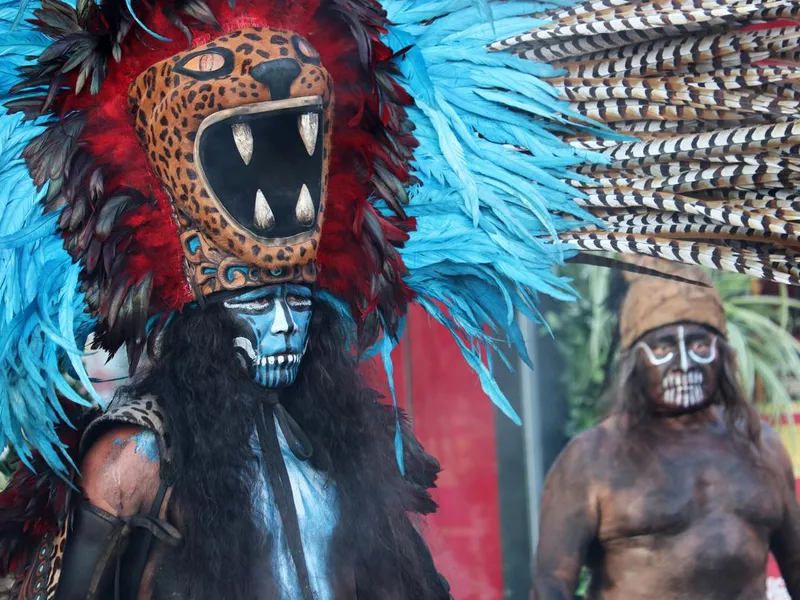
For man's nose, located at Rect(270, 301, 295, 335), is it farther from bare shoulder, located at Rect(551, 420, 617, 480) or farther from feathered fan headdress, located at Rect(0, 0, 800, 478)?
bare shoulder, located at Rect(551, 420, 617, 480)

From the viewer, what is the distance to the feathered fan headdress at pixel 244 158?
1.88 m

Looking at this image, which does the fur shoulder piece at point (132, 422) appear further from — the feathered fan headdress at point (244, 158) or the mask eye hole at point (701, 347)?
the mask eye hole at point (701, 347)

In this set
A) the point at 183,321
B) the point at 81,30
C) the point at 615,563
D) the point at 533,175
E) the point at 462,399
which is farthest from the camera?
the point at 462,399

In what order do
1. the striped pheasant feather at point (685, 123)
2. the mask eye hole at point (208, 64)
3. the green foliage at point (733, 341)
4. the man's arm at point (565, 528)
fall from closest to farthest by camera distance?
the mask eye hole at point (208, 64) → the striped pheasant feather at point (685, 123) → the man's arm at point (565, 528) → the green foliage at point (733, 341)

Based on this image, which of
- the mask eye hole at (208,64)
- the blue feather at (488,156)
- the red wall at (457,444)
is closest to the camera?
the mask eye hole at (208,64)

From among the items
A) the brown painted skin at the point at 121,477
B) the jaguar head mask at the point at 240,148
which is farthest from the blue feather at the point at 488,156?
the brown painted skin at the point at 121,477

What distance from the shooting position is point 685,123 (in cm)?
208

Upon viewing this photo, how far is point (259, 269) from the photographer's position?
1.95 metres

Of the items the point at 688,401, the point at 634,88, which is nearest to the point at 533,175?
the point at 634,88

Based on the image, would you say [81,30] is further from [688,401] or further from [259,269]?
[688,401]

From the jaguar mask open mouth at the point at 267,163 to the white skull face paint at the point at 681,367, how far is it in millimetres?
1864

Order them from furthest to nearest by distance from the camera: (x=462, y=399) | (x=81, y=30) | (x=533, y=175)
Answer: (x=462, y=399) → (x=533, y=175) → (x=81, y=30)

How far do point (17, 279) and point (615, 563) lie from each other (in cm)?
221

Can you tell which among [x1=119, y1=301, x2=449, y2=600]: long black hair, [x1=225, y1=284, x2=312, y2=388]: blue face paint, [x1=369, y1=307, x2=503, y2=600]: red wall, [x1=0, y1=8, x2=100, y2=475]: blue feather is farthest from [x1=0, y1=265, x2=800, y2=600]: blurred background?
Answer: [x1=0, y1=8, x2=100, y2=475]: blue feather
